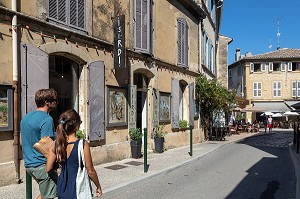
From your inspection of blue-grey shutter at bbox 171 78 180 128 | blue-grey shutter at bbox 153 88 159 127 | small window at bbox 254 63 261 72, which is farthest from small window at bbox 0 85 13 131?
small window at bbox 254 63 261 72

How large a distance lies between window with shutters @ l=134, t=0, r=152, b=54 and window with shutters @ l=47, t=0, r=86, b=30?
8.77 ft

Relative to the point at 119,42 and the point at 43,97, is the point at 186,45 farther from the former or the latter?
the point at 43,97

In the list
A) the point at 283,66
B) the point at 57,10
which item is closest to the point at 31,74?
the point at 57,10

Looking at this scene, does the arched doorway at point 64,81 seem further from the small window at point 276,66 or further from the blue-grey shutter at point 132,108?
the small window at point 276,66

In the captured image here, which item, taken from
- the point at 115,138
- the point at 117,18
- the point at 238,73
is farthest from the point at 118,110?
the point at 238,73

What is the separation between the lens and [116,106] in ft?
32.1

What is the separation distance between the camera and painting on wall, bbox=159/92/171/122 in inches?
500

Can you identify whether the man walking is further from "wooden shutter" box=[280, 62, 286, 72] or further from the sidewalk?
"wooden shutter" box=[280, 62, 286, 72]

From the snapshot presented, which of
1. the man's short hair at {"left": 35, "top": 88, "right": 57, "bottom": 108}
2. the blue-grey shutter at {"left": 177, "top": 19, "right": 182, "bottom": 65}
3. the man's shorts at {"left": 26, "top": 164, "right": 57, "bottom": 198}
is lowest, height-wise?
the man's shorts at {"left": 26, "top": 164, "right": 57, "bottom": 198}

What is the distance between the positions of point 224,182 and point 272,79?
3691cm

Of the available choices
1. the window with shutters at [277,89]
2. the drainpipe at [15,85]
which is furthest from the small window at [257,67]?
the drainpipe at [15,85]

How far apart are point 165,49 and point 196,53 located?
4168mm

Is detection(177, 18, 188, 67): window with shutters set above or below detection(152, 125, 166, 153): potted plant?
above

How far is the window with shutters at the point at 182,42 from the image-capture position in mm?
14336
